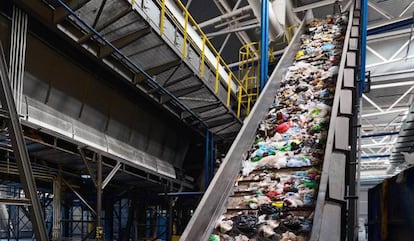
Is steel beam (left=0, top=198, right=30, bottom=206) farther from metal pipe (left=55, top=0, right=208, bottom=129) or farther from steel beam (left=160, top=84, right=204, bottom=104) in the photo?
steel beam (left=160, top=84, right=204, bottom=104)

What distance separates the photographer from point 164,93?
7531mm

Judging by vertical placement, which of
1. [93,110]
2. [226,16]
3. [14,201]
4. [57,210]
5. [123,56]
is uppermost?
[226,16]

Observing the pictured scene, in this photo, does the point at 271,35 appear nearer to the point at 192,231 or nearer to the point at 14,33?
the point at 14,33

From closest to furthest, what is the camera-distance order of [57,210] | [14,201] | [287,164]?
1. [14,201]
2. [287,164]
3. [57,210]

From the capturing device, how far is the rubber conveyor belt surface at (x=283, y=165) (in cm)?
323

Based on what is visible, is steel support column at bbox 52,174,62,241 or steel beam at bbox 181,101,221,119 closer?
steel support column at bbox 52,174,62,241

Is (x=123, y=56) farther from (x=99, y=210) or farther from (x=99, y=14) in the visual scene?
(x=99, y=210)

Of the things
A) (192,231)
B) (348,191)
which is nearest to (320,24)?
(348,191)

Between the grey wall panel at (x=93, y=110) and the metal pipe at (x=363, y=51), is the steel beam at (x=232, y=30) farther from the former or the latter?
the metal pipe at (x=363, y=51)

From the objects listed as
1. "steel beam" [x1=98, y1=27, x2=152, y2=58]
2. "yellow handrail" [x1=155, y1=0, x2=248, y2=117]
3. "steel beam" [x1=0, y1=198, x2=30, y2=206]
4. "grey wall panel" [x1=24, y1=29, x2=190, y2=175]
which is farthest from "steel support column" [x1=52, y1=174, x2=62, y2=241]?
"steel beam" [x1=0, y1=198, x2=30, y2=206]

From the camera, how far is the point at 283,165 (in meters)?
3.93

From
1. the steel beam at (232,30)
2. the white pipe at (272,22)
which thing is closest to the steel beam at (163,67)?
the white pipe at (272,22)

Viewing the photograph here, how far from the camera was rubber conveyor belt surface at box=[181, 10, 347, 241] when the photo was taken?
3.23 meters

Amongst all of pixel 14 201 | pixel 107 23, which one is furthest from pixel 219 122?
pixel 14 201
